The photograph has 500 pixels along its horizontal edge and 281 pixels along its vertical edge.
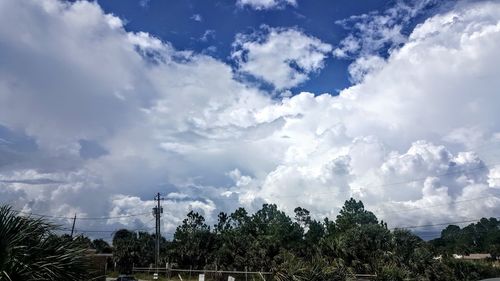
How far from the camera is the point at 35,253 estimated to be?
8805 millimetres

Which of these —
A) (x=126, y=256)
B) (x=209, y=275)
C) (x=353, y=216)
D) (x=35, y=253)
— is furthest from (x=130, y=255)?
(x=35, y=253)

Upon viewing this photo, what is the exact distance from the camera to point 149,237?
86.7m

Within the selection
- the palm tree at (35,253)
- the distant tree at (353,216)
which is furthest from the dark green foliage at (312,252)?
the palm tree at (35,253)

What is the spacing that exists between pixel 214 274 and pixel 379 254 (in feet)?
50.9

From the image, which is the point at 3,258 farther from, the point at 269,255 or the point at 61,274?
the point at 269,255

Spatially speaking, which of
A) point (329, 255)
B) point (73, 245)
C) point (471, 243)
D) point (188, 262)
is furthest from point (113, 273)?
point (471, 243)

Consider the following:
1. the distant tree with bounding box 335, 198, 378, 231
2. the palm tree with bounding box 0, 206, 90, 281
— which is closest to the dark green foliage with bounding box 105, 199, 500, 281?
the distant tree with bounding box 335, 198, 378, 231

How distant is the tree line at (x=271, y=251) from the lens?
886 centimetres

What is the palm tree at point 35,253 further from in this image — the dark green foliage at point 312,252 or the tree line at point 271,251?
the dark green foliage at point 312,252

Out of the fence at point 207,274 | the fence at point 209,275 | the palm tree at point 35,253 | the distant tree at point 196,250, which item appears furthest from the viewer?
the distant tree at point 196,250

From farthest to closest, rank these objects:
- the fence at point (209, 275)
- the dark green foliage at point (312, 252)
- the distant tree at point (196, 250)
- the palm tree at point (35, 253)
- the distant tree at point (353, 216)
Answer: the distant tree at point (353, 216) < the distant tree at point (196, 250) < the fence at point (209, 275) < the dark green foliage at point (312, 252) < the palm tree at point (35, 253)

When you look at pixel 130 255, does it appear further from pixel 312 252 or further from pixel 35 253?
pixel 35 253

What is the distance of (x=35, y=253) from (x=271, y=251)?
42.3 metres

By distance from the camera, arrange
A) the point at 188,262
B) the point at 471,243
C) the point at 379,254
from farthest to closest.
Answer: the point at 471,243 → the point at 188,262 → the point at 379,254
